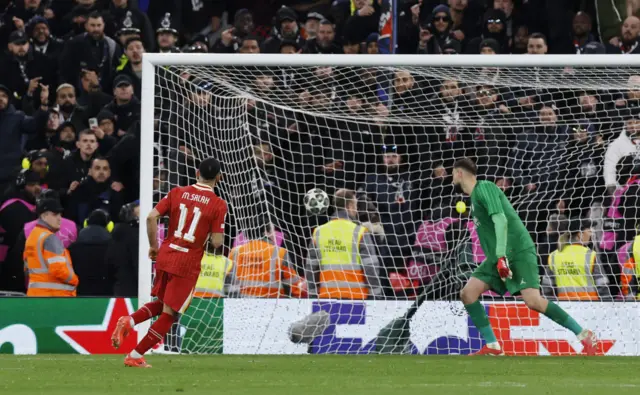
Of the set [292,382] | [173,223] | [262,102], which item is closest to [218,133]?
[262,102]

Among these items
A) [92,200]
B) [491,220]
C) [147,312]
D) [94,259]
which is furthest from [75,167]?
[491,220]

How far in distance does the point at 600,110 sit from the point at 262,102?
338 centimetres

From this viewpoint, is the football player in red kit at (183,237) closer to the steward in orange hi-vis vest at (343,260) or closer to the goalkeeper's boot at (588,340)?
the steward in orange hi-vis vest at (343,260)

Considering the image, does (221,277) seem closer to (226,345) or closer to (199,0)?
(226,345)

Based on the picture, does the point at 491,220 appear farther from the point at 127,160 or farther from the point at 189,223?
the point at 127,160

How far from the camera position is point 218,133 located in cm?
1265

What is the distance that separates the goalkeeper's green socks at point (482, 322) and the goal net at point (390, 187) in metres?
0.93

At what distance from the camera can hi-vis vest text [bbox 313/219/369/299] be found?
12.3 m

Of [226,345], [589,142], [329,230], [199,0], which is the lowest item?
[226,345]

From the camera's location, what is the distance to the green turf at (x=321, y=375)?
757 cm

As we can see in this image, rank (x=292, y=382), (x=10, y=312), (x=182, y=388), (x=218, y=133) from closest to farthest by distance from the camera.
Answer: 1. (x=182, y=388)
2. (x=292, y=382)
3. (x=10, y=312)
4. (x=218, y=133)

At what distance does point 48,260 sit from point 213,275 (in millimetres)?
1588

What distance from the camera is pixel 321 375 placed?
8.76 meters

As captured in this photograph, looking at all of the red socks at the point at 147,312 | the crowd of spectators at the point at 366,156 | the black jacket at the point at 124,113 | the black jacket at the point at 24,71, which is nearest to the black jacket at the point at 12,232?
the crowd of spectators at the point at 366,156
